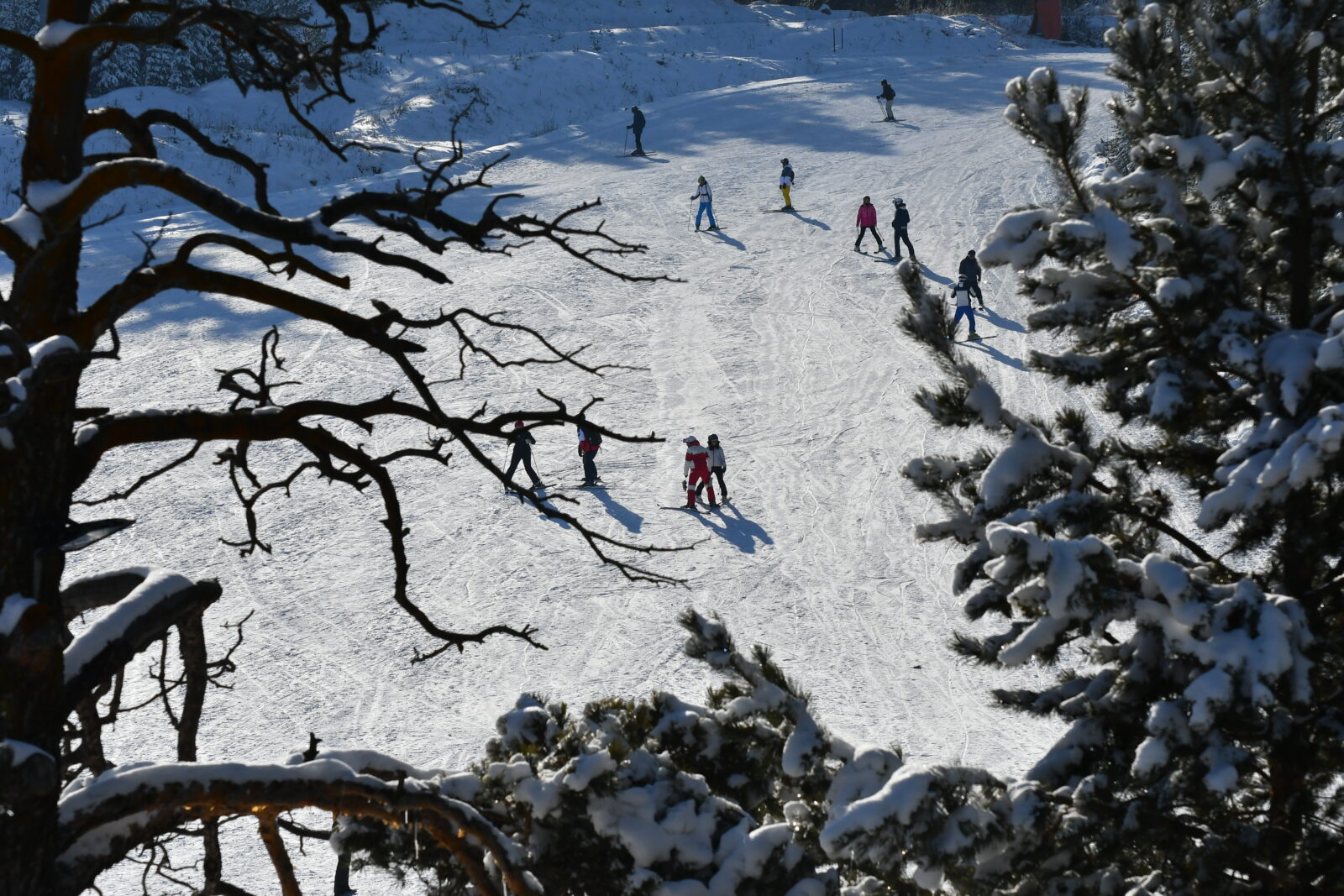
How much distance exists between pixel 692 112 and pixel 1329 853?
37.0 meters

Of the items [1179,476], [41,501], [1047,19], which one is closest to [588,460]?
[1179,476]

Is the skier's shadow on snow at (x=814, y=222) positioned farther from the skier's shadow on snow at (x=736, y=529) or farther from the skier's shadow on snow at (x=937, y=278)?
the skier's shadow on snow at (x=736, y=529)

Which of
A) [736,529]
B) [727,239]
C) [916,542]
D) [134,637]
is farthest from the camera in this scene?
[727,239]

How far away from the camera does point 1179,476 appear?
5.70 m

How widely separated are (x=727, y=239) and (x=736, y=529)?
13618 millimetres

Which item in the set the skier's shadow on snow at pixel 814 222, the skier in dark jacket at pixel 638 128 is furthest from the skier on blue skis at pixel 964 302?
the skier in dark jacket at pixel 638 128

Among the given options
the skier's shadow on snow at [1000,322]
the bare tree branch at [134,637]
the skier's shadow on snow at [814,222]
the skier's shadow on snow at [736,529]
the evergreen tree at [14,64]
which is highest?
the bare tree branch at [134,637]

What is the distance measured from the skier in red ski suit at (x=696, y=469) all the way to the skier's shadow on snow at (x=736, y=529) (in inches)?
9.2

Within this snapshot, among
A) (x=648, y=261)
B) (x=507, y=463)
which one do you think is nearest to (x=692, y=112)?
(x=648, y=261)

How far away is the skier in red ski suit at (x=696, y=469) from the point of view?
16938mm

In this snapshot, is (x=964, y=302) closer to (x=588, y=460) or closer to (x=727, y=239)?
(x=588, y=460)

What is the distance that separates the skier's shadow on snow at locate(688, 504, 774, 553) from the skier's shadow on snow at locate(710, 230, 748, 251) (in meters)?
12.3

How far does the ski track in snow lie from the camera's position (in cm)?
1316

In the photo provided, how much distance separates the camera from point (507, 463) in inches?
767
